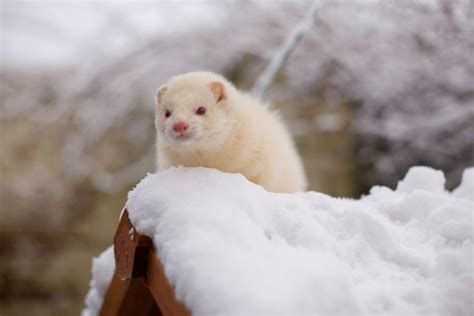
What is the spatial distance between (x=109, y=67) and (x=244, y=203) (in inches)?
130

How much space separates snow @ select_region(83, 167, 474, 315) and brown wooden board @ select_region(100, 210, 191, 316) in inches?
2.2

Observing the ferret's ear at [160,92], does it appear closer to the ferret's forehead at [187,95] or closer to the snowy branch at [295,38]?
the ferret's forehead at [187,95]

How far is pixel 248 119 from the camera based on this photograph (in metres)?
1.99

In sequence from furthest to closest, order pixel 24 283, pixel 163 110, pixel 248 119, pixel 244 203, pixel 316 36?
1. pixel 24 283
2. pixel 316 36
3. pixel 248 119
4. pixel 163 110
5. pixel 244 203

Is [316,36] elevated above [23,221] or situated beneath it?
situated beneath

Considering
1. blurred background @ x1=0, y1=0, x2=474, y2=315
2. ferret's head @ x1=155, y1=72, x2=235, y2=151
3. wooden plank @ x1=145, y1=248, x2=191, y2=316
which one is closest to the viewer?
wooden plank @ x1=145, y1=248, x2=191, y2=316

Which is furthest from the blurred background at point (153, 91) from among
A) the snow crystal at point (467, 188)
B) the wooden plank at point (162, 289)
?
the wooden plank at point (162, 289)

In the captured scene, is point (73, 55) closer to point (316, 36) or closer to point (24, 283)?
point (316, 36)

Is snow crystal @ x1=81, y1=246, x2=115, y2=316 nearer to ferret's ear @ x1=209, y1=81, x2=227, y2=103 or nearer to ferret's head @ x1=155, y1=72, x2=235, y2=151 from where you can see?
ferret's head @ x1=155, y1=72, x2=235, y2=151

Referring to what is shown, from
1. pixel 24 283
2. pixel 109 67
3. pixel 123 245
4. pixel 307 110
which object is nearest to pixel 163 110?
pixel 123 245

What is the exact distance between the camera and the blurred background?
3.01 metres

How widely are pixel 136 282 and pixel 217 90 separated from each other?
0.73m

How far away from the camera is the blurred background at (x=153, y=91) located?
3010mm

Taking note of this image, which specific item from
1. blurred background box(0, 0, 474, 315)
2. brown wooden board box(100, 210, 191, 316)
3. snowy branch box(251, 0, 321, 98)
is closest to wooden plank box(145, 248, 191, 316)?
brown wooden board box(100, 210, 191, 316)
